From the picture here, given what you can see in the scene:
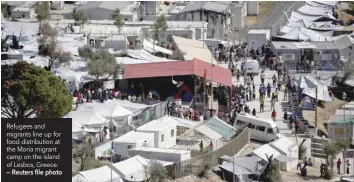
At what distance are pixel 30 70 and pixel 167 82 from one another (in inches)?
212

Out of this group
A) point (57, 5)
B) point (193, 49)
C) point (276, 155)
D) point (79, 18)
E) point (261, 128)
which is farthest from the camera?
point (57, 5)

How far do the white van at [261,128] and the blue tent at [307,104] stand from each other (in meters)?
2.88

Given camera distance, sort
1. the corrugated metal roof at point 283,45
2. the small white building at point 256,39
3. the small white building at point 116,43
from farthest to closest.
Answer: the small white building at point 256,39, the corrugated metal roof at point 283,45, the small white building at point 116,43

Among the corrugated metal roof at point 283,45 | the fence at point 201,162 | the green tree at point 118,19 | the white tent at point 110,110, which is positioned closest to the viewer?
the fence at point 201,162

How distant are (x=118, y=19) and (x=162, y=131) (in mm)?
13395

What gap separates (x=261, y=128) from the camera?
19.1 metres

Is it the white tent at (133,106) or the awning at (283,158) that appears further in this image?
the white tent at (133,106)

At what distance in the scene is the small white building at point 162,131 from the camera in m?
17.6

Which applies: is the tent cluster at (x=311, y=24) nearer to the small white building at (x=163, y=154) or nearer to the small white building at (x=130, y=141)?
the small white building at (x=130, y=141)

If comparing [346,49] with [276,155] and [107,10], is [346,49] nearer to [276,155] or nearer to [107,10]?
[107,10]

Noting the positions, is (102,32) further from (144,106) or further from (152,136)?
(152,136)

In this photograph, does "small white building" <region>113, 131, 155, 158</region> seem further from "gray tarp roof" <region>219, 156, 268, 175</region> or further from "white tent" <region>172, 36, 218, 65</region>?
"white tent" <region>172, 36, 218, 65</region>

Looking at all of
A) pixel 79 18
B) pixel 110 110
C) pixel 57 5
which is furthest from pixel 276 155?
pixel 57 5

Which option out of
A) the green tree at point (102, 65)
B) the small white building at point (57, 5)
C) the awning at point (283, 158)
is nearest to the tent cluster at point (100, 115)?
the green tree at point (102, 65)
